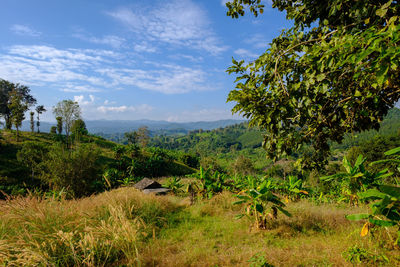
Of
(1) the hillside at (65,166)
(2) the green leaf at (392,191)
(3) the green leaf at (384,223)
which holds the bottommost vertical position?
(1) the hillside at (65,166)

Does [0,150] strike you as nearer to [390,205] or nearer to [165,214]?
[165,214]

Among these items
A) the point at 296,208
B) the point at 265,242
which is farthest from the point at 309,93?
the point at 296,208

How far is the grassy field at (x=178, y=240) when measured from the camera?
342cm

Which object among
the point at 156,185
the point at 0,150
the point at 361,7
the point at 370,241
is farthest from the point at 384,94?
the point at 0,150

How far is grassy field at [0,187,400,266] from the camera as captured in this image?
3.42 metres

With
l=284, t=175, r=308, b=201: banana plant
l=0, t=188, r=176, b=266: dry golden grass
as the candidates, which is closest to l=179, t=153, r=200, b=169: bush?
l=284, t=175, r=308, b=201: banana plant

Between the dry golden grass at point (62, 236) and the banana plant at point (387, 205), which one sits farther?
the dry golden grass at point (62, 236)

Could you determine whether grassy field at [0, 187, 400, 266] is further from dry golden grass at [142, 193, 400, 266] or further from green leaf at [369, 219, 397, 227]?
green leaf at [369, 219, 397, 227]

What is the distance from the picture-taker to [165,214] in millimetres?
6938

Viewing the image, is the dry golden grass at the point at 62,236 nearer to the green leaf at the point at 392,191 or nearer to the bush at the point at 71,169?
the green leaf at the point at 392,191

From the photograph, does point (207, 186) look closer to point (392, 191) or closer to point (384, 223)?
point (384, 223)

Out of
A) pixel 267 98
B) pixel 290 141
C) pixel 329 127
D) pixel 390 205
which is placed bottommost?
pixel 390 205

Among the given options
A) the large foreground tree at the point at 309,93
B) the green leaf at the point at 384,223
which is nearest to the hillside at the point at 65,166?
the large foreground tree at the point at 309,93

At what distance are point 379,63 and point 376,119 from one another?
2.31 m
